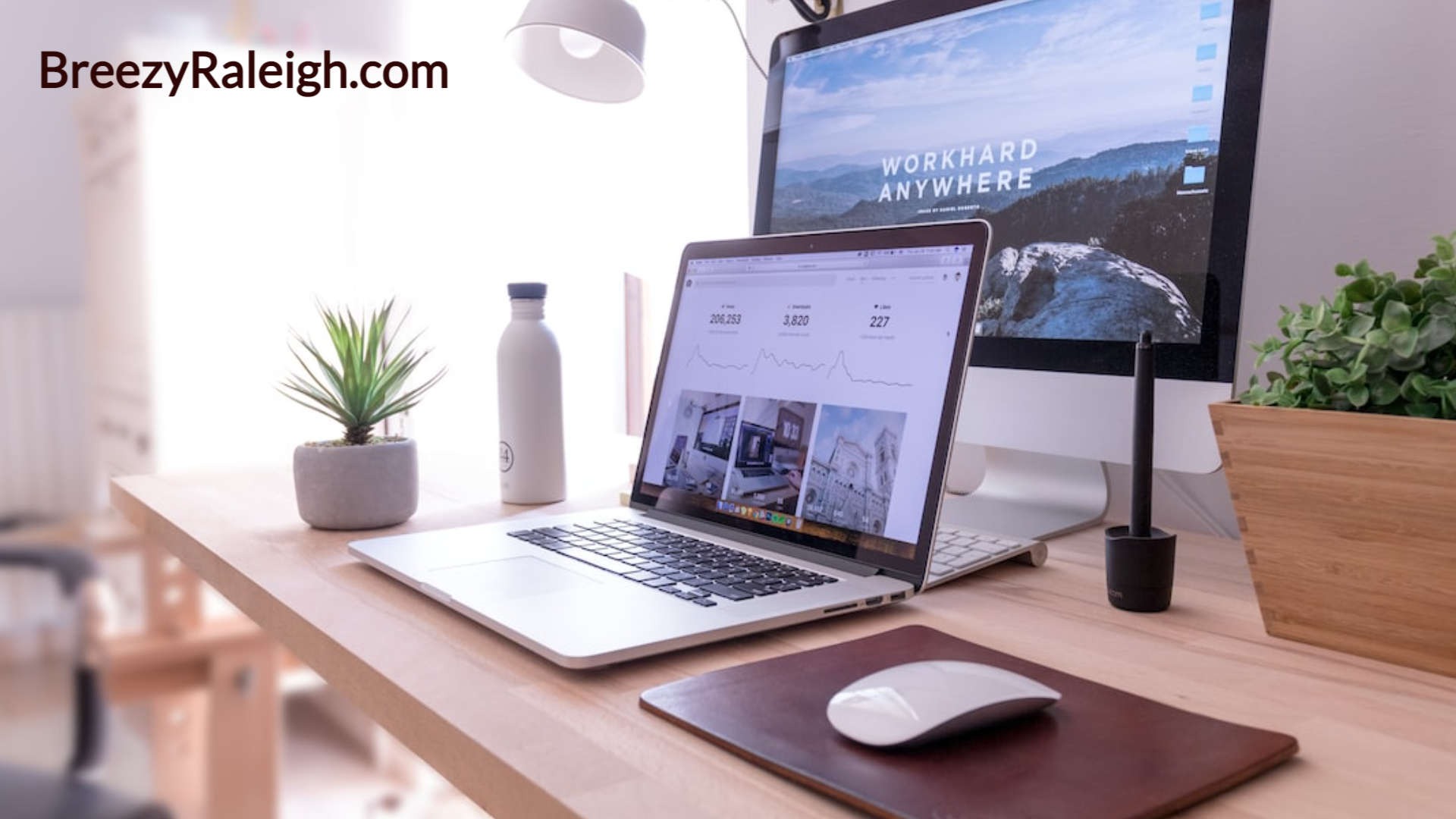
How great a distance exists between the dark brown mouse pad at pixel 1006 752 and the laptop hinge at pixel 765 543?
0.60ft

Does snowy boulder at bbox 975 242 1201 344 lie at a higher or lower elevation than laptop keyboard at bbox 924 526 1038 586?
higher

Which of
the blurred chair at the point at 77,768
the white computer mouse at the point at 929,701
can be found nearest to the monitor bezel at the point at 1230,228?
the white computer mouse at the point at 929,701

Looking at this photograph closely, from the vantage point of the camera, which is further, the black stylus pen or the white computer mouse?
the black stylus pen

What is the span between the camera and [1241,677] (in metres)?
0.54

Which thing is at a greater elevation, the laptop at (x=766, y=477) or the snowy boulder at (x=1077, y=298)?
the snowy boulder at (x=1077, y=298)

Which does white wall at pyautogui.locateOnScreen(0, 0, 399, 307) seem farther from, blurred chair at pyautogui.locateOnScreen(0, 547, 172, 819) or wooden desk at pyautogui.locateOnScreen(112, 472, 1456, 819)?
wooden desk at pyautogui.locateOnScreen(112, 472, 1456, 819)

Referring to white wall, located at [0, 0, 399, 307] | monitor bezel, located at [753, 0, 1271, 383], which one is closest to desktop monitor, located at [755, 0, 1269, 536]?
monitor bezel, located at [753, 0, 1271, 383]

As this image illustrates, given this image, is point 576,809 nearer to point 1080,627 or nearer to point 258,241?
point 1080,627

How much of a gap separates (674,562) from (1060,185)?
17.6 inches

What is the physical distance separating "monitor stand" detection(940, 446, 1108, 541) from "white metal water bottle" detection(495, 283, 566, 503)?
15.3 inches

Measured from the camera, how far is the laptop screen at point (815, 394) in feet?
2.35

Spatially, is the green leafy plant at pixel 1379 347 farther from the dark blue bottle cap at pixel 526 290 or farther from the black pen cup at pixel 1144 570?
the dark blue bottle cap at pixel 526 290

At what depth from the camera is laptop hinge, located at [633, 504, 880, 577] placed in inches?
28.3

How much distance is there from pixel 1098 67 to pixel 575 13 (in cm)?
53
